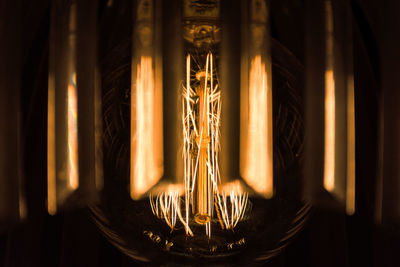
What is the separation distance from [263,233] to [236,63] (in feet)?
0.38

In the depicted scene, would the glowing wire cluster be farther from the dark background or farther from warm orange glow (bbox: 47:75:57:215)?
the dark background

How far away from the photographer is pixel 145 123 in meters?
0.21

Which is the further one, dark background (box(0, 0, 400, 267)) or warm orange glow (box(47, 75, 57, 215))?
dark background (box(0, 0, 400, 267))

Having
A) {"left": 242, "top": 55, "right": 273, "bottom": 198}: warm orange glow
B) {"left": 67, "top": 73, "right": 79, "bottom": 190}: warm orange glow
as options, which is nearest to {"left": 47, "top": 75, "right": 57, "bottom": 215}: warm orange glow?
{"left": 67, "top": 73, "right": 79, "bottom": 190}: warm orange glow

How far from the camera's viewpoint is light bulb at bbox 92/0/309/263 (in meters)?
0.21

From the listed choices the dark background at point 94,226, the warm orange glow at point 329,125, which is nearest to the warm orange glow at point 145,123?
the warm orange glow at point 329,125

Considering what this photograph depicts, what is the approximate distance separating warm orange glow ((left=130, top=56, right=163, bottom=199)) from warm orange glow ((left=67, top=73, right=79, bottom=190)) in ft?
0.15

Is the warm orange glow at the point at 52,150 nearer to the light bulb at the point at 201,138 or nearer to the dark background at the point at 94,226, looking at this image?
the light bulb at the point at 201,138

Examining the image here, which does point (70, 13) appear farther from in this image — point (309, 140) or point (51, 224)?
point (51, 224)

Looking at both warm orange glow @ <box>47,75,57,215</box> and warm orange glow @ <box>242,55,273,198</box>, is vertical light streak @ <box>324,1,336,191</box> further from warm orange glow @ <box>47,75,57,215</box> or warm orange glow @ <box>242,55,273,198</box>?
warm orange glow @ <box>47,75,57,215</box>

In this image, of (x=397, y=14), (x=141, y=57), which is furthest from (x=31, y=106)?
(x=397, y=14)

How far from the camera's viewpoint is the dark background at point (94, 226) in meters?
0.40

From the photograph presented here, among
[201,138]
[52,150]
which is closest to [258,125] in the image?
[201,138]

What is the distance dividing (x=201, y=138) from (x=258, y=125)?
41 millimetres
